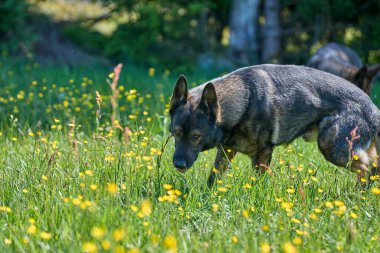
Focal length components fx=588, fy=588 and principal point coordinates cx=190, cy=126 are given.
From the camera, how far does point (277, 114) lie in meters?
5.11

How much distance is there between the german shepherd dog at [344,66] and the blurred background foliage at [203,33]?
1.82 m

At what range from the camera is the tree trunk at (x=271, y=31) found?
39.5ft

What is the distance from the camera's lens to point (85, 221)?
3510 mm

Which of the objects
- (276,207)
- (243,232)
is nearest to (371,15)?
(276,207)

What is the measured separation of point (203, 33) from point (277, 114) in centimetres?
738

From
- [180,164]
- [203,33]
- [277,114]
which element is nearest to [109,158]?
[180,164]

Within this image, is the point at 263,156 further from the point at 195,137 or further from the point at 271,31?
the point at 271,31

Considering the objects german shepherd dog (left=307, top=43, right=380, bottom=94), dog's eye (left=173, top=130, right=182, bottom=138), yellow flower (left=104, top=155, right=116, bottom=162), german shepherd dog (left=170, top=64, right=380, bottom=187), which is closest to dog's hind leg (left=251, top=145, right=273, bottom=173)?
german shepherd dog (left=170, top=64, right=380, bottom=187)

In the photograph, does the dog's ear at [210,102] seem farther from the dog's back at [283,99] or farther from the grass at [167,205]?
the grass at [167,205]

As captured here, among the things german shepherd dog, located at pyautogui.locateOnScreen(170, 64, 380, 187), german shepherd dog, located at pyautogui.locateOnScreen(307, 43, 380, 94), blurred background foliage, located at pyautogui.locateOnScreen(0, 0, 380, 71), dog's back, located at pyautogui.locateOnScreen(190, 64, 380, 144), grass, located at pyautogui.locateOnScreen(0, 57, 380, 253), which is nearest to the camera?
grass, located at pyautogui.locateOnScreen(0, 57, 380, 253)

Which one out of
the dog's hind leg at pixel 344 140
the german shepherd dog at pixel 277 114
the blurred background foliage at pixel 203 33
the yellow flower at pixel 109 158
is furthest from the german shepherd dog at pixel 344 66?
the yellow flower at pixel 109 158

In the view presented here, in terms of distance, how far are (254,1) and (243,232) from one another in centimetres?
917

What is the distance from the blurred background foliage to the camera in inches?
451

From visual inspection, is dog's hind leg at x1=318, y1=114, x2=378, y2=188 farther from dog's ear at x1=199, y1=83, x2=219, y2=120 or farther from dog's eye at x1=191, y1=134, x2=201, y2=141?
dog's eye at x1=191, y1=134, x2=201, y2=141
